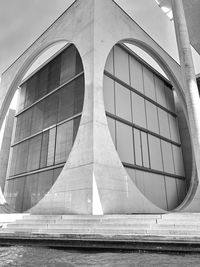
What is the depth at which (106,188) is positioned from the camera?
374 inches

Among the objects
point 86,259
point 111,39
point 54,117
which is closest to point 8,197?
point 54,117

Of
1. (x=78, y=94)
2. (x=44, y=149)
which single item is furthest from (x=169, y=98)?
(x=44, y=149)

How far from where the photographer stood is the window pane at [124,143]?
39.7 feet

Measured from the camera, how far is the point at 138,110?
14.7 metres

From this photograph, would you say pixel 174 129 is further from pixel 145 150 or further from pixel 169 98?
pixel 145 150

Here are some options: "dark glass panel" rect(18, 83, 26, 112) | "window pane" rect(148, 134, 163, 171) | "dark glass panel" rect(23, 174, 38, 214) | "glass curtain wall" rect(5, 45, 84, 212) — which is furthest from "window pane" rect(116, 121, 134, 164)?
"dark glass panel" rect(18, 83, 26, 112)

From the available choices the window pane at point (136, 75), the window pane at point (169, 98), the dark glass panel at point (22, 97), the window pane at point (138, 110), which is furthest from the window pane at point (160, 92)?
the dark glass panel at point (22, 97)

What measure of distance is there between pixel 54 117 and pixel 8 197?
7.58 m

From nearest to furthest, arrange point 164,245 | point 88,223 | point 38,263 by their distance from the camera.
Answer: point 38,263, point 164,245, point 88,223

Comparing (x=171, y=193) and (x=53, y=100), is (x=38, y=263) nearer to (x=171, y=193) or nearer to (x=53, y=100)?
(x=53, y=100)

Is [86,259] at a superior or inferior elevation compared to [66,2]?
inferior

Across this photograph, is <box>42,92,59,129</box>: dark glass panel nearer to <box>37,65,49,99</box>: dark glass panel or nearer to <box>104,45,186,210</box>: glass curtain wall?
<box>37,65,49,99</box>: dark glass panel

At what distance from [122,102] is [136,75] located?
3.64 metres

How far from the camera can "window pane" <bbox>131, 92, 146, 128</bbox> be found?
1429 centimetres
